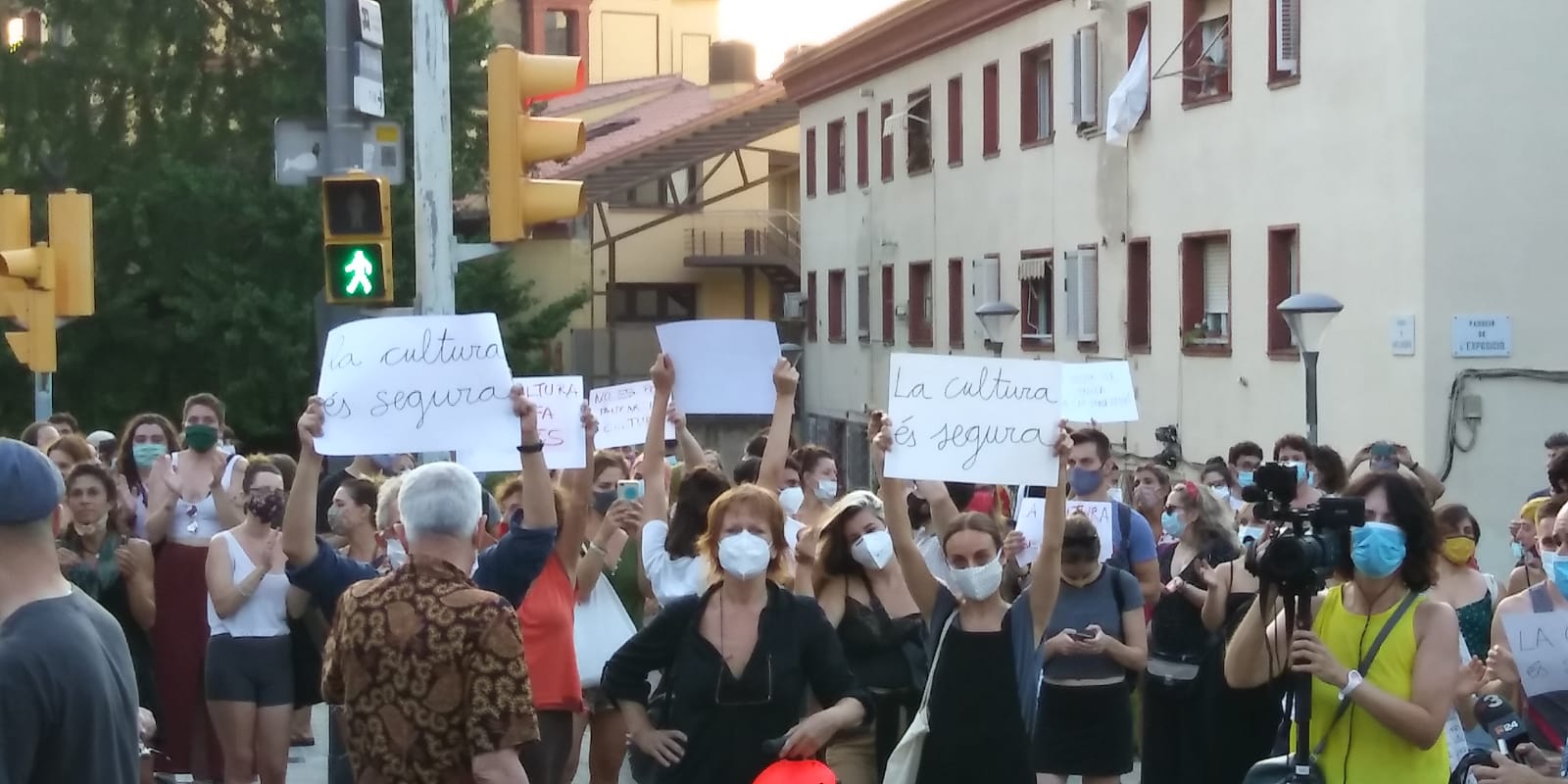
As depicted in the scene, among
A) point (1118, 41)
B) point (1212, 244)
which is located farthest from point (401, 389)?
point (1118, 41)

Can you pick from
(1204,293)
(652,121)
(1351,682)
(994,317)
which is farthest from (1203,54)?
(652,121)

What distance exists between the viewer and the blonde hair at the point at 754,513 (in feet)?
22.5

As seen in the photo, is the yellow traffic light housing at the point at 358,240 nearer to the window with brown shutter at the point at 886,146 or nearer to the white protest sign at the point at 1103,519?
the white protest sign at the point at 1103,519

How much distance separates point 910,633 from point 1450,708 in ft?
8.06

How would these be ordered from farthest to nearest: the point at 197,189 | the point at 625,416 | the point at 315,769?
1. the point at 197,189
2. the point at 315,769
3. the point at 625,416

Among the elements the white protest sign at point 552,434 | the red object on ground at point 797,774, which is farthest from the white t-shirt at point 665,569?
the red object on ground at point 797,774

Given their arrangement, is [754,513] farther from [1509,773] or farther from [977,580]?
[1509,773]

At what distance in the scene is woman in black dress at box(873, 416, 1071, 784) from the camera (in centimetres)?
712

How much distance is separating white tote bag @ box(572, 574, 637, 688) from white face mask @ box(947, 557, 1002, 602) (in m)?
2.15

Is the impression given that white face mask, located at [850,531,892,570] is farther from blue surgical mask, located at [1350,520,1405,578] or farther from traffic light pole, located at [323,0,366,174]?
traffic light pole, located at [323,0,366,174]

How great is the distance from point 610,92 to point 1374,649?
5677 centimetres

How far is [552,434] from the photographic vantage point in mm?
8312

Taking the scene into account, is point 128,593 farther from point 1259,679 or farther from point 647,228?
point 647,228

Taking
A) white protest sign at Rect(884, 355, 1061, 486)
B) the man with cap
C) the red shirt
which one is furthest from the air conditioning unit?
the man with cap
